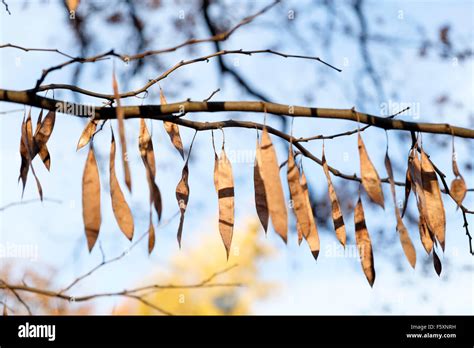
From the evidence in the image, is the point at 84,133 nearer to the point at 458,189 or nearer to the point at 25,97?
the point at 25,97

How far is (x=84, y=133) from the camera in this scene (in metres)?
1.54

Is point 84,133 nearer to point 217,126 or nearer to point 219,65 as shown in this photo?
point 217,126

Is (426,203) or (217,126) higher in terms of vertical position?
(217,126)

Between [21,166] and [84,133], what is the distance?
18cm

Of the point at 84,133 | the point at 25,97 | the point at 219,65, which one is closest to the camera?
the point at 25,97

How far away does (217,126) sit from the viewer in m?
1.42
